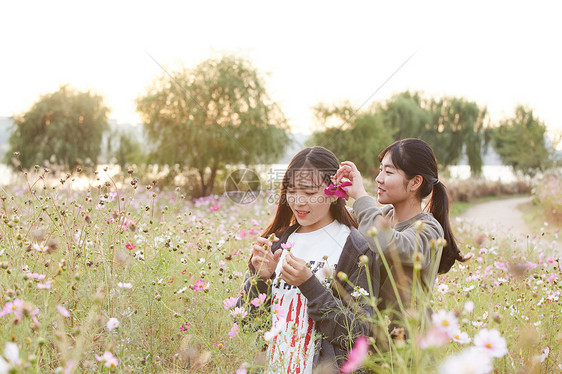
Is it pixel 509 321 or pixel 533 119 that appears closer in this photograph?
pixel 509 321

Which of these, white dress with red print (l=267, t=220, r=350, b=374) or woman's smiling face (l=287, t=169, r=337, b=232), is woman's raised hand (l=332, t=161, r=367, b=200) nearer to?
woman's smiling face (l=287, t=169, r=337, b=232)

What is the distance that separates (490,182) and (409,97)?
484 inches

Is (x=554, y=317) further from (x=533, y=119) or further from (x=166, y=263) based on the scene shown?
(x=533, y=119)

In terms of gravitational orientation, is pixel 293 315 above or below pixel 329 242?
below

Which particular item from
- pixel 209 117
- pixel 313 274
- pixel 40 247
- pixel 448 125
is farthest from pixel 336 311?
pixel 448 125

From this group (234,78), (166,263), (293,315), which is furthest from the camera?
(234,78)

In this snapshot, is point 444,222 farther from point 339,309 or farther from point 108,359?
point 108,359

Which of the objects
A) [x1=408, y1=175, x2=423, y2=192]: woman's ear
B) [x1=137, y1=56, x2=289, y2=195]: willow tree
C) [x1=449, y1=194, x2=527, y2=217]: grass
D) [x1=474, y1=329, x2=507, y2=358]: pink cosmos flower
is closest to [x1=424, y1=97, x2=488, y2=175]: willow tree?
[x1=449, y1=194, x2=527, y2=217]: grass

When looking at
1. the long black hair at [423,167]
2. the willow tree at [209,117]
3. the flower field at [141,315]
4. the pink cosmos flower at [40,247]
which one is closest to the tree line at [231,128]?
the willow tree at [209,117]

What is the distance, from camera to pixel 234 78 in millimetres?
11820

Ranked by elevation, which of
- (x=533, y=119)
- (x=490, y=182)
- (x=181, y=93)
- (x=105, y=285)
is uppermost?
(x=181, y=93)

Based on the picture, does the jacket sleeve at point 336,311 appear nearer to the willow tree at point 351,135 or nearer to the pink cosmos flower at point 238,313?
the pink cosmos flower at point 238,313

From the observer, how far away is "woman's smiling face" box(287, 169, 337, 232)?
209 centimetres

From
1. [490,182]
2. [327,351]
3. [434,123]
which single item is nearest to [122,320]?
[327,351]
